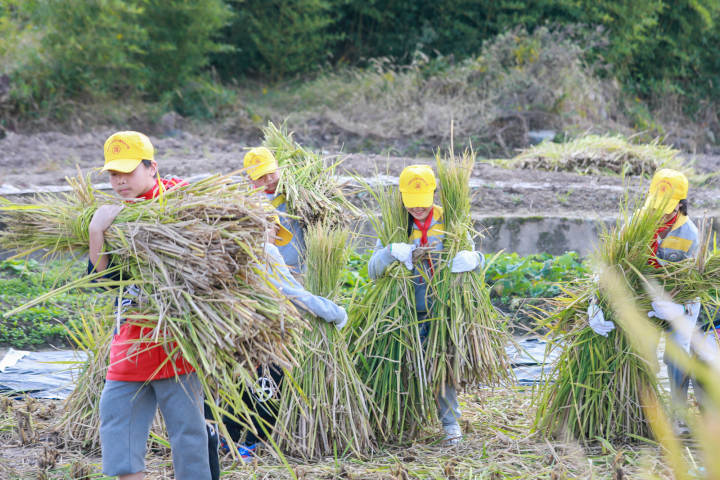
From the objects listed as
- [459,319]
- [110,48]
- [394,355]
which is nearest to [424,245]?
[459,319]

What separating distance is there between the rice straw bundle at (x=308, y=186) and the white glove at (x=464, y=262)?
0.88m

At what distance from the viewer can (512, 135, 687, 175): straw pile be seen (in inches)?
385

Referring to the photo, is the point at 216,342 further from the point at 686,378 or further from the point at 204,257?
the point at 686,378

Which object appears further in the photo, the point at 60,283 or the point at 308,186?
the point at 60,283

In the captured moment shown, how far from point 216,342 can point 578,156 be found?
8.42 meters

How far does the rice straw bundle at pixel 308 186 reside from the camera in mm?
4426

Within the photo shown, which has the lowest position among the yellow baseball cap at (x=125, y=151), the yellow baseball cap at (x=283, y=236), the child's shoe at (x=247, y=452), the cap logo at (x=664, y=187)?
the child's shoe at (x=247, y=452)

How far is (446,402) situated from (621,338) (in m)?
0.90

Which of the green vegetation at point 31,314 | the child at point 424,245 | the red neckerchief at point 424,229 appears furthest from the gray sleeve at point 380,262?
the green vegetation at point 31,314

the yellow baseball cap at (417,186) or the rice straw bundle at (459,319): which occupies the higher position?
the yellow baseball cap at (417,186)

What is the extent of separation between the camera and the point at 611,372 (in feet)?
11.6

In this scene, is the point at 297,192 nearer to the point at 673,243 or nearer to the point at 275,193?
the point at 275,193

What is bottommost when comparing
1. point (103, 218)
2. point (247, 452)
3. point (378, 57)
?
point (247, 452)

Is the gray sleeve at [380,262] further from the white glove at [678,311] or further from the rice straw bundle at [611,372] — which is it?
the white glove at [678,311]
